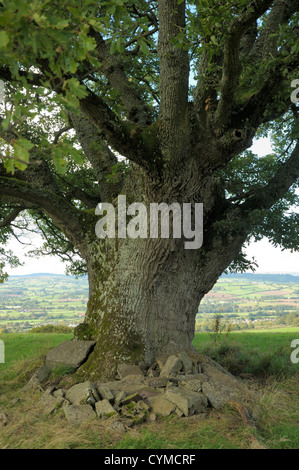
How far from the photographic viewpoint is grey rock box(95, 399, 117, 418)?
5059 millimetres

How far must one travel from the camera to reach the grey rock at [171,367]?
247 inches

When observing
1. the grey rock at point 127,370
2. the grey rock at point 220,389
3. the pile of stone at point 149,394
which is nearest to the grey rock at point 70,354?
the pile of stone at point 149,394

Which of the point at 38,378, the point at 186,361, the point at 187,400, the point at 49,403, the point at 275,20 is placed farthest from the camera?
the point at 38,378

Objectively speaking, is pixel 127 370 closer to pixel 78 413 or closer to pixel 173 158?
pixel 78 413

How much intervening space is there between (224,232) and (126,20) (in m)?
4.91

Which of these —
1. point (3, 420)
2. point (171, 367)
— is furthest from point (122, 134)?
point (3, 420)

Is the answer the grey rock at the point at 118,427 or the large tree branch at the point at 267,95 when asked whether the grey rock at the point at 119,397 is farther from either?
the large tree branch at the point at 267,95

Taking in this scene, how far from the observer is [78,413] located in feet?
16.9

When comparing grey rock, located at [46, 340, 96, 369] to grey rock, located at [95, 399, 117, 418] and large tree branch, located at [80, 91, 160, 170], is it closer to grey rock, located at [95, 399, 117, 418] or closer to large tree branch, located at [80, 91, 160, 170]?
grey rock, located at [95, 399, 117, 418]

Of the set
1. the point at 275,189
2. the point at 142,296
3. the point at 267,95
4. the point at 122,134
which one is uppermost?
the point at 267,95

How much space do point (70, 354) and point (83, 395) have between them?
1.83m

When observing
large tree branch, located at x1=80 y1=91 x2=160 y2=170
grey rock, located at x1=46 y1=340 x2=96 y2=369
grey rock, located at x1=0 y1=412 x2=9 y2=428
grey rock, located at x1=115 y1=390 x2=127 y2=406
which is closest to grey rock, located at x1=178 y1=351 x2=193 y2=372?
grey rock, located at x1=115 y1=390 x2=127 y2=406
